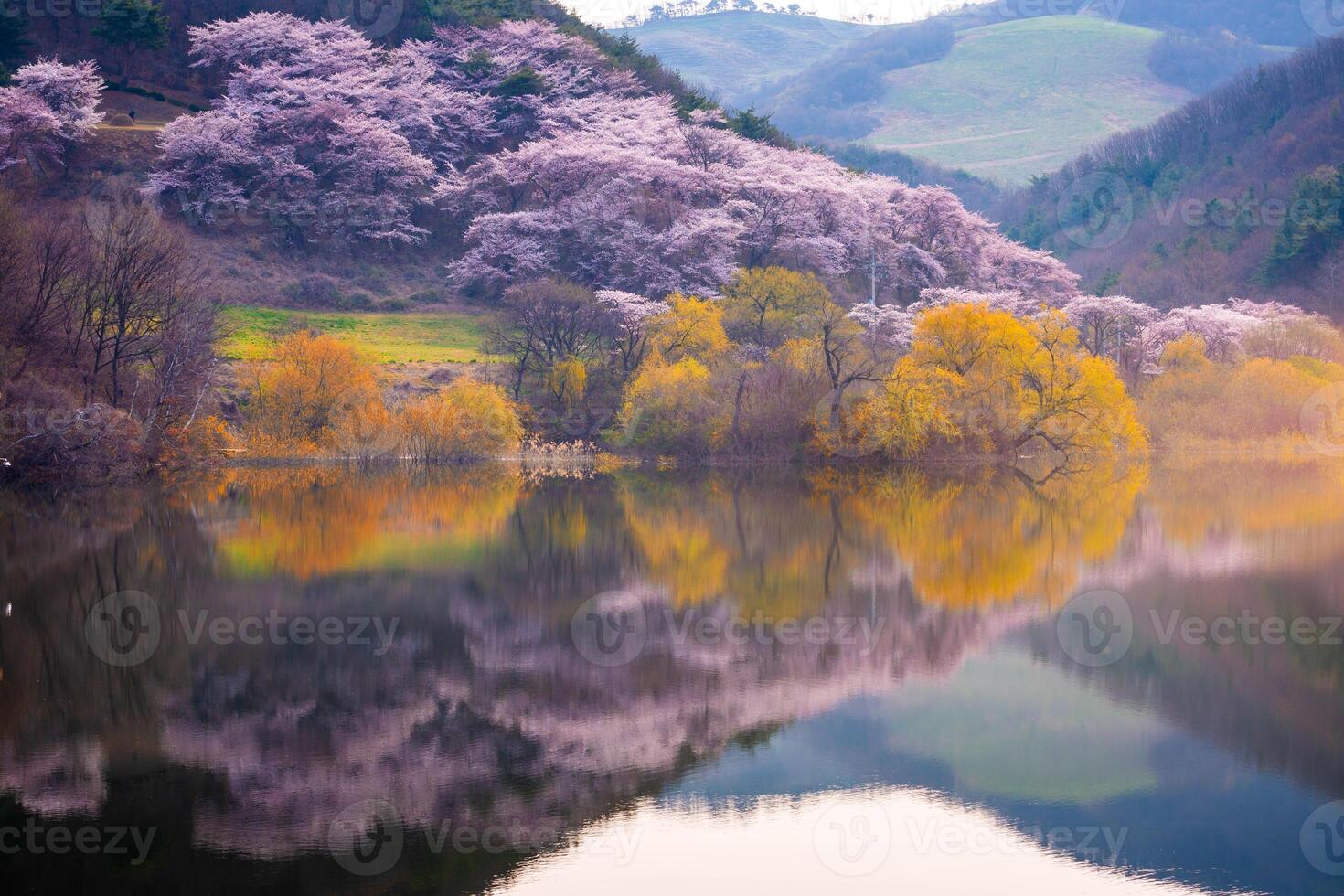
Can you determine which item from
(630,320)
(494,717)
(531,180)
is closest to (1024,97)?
(531,180)

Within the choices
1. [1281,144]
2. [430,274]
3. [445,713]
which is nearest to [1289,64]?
[1281,144]

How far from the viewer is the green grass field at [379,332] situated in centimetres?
4788

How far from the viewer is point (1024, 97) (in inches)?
6462

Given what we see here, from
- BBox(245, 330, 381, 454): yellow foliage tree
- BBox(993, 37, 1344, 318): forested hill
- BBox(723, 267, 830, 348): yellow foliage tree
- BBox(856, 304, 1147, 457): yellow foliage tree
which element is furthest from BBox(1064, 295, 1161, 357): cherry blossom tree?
BBox(245, 330, 381, 454): yellow foliage tree

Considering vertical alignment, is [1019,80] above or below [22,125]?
above

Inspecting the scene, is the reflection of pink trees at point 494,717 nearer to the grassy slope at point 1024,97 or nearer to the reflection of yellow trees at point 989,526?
the reflection of yellow trees at point 989,526

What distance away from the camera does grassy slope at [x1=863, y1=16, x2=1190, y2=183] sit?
149625 millimetres

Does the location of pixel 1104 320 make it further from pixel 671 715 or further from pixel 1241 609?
pixel 671 715

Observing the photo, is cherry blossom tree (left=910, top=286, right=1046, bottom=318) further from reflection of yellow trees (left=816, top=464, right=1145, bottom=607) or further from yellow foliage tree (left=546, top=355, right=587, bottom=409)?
reflection of yellow trees (left=816, top=464, right=1145, bottom=607)

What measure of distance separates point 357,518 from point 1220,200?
8027cm

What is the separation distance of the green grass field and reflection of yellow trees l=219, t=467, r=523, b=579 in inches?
424

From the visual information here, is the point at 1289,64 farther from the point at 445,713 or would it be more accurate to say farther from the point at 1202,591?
the point at 445,713

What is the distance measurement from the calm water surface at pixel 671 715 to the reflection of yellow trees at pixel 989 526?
18cm

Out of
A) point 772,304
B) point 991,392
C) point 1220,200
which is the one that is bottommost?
point 991,392
